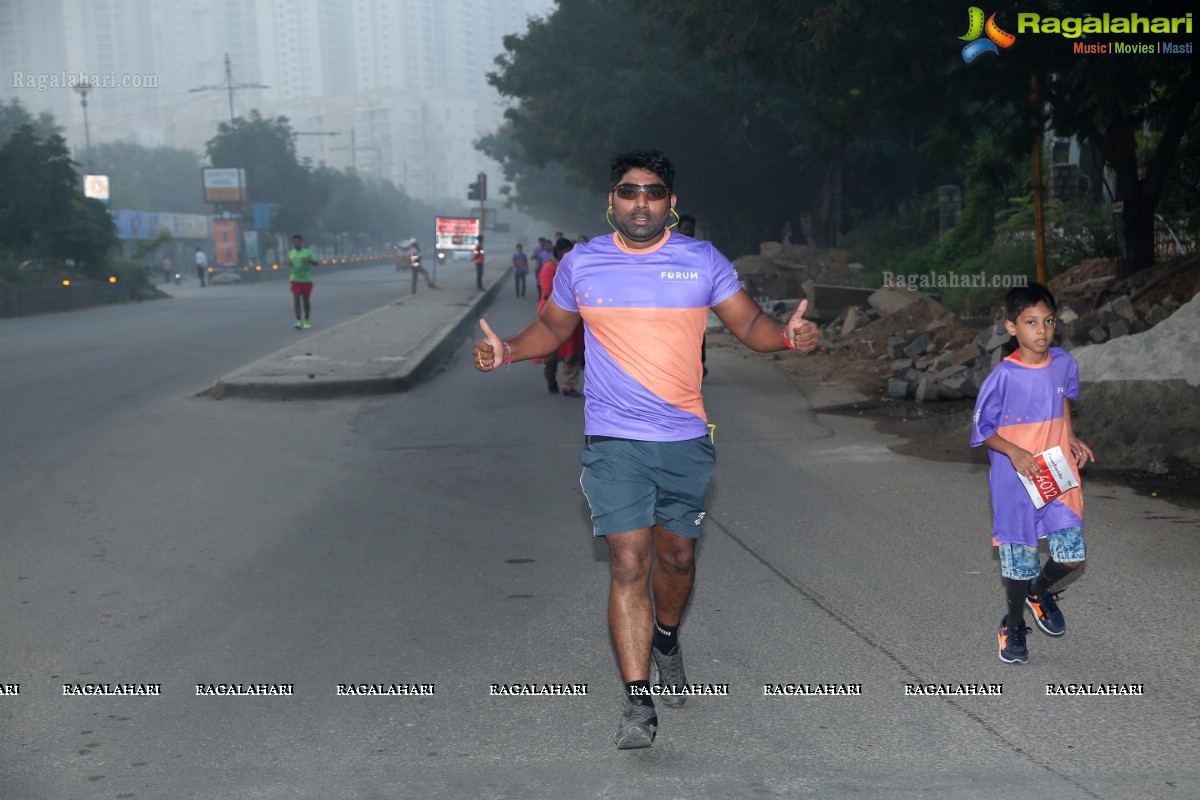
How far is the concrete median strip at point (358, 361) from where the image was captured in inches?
547

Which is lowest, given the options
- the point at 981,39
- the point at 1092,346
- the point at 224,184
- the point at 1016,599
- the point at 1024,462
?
the point at 1016,599

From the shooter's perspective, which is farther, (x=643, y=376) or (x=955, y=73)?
(x=955, y=73)

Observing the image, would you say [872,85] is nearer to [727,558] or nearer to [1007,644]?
[727,558]

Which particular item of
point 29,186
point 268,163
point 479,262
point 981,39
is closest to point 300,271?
point 981,39

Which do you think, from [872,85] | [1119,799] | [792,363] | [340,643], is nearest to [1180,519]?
[1119,799]

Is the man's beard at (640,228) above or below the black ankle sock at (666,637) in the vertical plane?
above

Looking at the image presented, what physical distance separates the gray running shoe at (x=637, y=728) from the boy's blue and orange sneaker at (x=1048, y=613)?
1.88 m

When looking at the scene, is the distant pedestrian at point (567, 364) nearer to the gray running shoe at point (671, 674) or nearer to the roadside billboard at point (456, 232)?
the gray running shoe at point (671, 674)

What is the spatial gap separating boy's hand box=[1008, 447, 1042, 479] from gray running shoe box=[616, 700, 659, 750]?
5.65 ft

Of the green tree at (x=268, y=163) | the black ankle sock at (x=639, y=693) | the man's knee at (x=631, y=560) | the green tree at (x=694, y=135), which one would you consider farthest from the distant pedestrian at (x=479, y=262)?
the green tree at (x=268, y=163)

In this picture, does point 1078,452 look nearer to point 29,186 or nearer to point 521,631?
point 521,631

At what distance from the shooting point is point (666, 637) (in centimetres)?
455

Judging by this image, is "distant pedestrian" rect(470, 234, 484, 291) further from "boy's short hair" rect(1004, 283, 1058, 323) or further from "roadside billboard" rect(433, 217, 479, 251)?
"boy's short hair" rect(1004, 283, 1058, 323)

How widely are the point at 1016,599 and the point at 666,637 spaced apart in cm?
139
